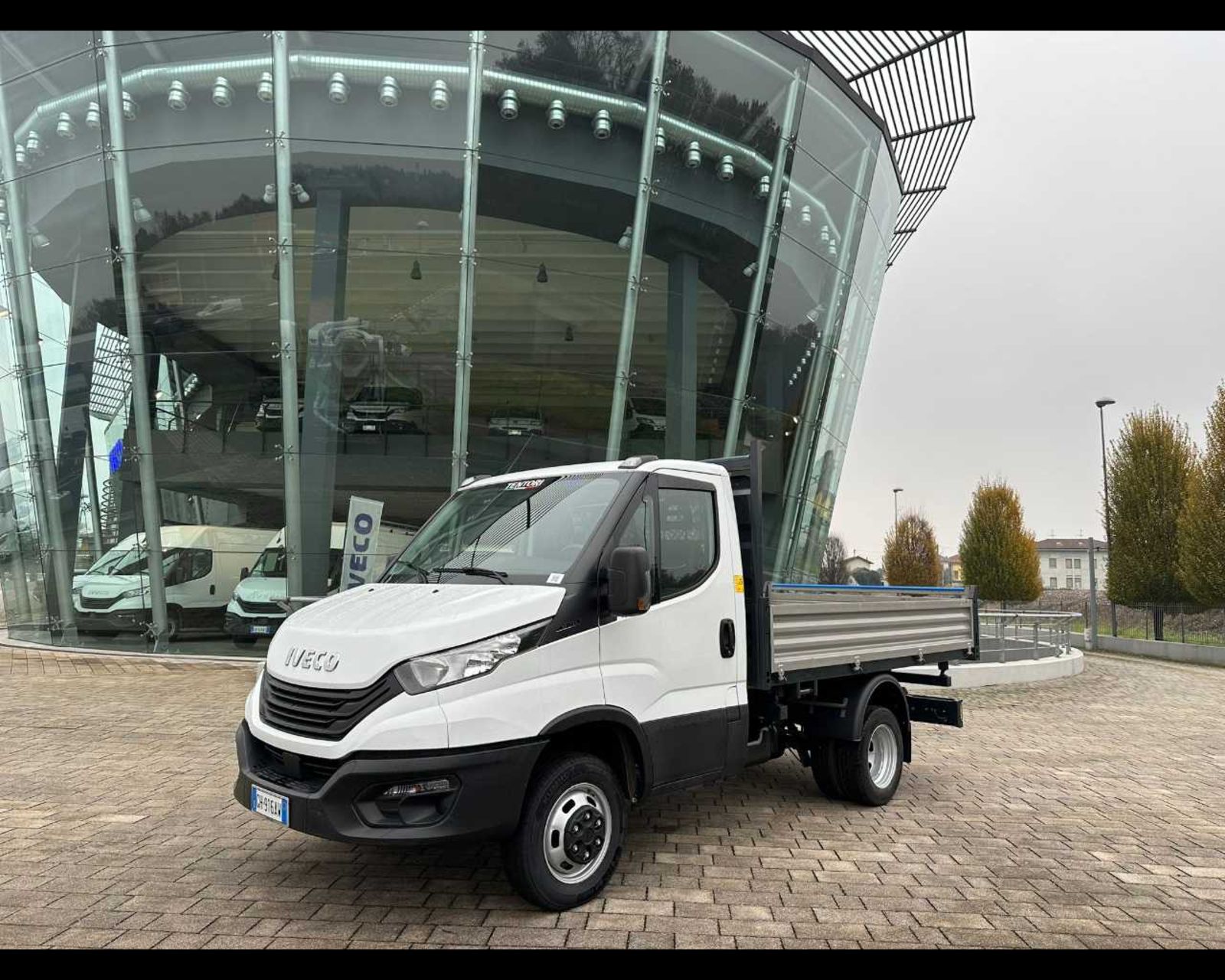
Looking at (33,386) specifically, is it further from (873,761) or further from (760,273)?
(873,761)

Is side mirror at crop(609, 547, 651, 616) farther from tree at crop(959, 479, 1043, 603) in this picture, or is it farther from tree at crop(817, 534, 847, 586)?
tree at crop(817, 534, 847, 586)

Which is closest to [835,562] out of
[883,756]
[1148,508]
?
[1148,508]

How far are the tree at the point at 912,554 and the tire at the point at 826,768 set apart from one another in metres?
45.3

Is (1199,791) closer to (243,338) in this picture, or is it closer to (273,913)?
(273,913)

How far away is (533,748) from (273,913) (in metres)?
1.59

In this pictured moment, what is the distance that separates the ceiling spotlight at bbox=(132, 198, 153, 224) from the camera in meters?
15.4

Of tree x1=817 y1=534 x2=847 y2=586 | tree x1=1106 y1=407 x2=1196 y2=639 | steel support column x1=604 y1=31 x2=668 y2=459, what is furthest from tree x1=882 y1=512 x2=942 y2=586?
steel support column x1=604 y1=31 x2=668 y2=459

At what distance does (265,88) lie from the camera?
1473 centimetres

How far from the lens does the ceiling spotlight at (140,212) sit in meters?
15.4

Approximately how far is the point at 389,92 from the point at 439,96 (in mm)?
878

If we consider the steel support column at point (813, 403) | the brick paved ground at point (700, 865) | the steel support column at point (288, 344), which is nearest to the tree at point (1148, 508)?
the steel support column at point (813, 403)

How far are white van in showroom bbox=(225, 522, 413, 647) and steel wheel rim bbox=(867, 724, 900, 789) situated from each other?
9.99 m

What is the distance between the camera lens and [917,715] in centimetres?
723

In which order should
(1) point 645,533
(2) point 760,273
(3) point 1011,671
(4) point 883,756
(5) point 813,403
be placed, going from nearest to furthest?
(1) point 645,533, (4) point 883,756, (3) point 1011,671, (2) point 760,273, (5) point 813,403
